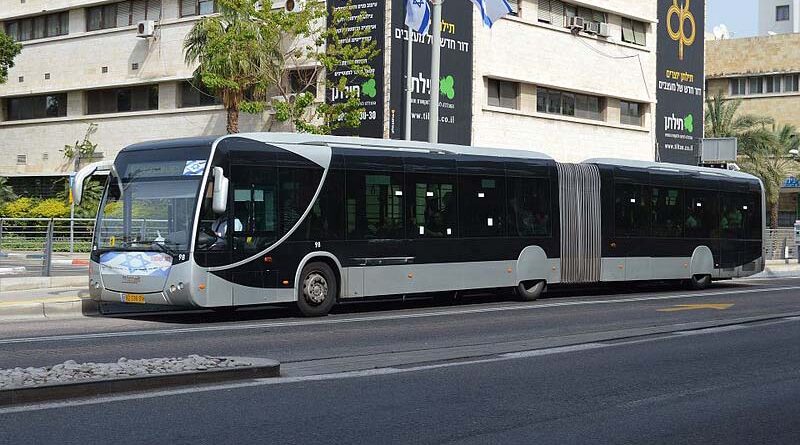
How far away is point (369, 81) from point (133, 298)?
20794mm

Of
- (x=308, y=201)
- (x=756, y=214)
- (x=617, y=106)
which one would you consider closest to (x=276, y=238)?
(x=308, y=201)

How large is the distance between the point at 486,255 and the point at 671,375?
10.6 m

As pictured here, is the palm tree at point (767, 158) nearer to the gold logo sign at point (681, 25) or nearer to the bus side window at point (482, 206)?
the gold logo sign at point (681, 25)

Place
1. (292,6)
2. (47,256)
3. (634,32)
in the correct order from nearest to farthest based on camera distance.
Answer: (47,256)
(292,6)
(634,32)

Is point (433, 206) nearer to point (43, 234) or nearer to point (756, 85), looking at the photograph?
point (43, 234)

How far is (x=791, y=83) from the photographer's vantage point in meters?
71.9

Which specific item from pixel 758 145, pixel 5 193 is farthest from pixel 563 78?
pixel 5 193

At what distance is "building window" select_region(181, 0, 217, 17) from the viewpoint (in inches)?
1674

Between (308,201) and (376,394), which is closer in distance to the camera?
(376,394)

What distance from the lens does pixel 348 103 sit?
120ft

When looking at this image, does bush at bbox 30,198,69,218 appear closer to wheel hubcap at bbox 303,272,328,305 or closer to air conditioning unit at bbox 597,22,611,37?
air conditioning unit at bbox 597,22,611,37

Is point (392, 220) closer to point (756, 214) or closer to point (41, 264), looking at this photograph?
point (41, 264)

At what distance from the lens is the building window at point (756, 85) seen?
240ft

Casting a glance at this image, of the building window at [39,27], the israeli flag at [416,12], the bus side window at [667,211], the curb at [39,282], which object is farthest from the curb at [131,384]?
the building window at [39,27]
